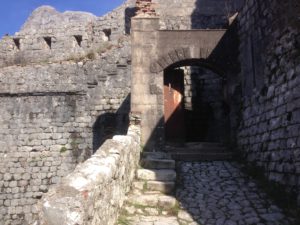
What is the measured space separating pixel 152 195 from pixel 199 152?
107 inches

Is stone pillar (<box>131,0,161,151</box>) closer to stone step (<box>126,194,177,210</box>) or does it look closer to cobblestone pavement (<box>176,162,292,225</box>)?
cobblestone pavement (<box>176,162,292,225</box>)

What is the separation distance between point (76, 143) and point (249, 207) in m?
7.03

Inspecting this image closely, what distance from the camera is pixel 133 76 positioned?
8.66 metres

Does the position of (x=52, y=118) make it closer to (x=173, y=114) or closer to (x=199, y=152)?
(x=173, y=114)

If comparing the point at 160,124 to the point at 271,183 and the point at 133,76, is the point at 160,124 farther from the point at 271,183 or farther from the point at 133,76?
the point at 271,183

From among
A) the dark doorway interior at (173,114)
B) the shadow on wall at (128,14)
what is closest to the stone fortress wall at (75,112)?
the dark doorway interior at (173,114)

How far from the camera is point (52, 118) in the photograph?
470 inches

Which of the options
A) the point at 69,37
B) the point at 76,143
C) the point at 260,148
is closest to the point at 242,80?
the point at 260,148

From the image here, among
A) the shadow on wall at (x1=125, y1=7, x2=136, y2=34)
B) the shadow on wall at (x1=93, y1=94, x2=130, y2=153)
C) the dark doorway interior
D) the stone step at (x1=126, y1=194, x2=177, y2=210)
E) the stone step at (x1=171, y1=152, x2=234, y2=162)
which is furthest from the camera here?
the shadow on wall at (x1=125, y1=7, x2=136, y2=34)

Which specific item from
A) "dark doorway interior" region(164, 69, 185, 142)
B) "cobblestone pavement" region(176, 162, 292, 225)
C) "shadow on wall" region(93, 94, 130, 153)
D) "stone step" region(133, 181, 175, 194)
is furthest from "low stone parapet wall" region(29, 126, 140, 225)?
"shadow on wall" region(93, 94, 130, 153)

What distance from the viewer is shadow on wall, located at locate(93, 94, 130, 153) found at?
11570 mm

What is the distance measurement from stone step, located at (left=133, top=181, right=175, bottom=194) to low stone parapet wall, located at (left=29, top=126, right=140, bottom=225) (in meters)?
0.30

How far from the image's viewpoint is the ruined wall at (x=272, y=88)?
580cm

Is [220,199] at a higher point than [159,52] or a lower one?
lower
